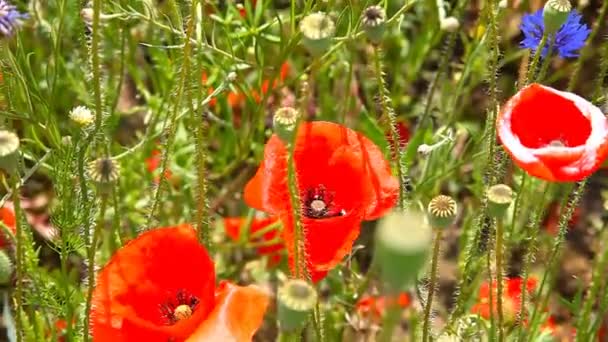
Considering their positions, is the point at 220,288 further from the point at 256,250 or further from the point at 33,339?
the point at 256,250

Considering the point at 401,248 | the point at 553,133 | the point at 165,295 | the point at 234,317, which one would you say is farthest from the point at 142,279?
the point at 401,248

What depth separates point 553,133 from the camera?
118 cm

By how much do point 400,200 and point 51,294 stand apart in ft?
1.58

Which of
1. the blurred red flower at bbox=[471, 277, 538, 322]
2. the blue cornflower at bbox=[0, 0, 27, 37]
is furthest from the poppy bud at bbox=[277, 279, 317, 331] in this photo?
the blurred red flower at bbox=[471, 277, 538, 322]

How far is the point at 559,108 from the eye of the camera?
1173mm

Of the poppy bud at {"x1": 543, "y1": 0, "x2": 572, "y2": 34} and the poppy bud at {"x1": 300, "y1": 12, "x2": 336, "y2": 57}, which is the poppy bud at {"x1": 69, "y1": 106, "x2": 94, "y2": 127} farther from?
the poppy bud at {"x1": 543, "y1": 0, "x2": 572, "y2": 34}

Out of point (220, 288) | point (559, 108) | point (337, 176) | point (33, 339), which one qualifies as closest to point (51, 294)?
point (33, 339)

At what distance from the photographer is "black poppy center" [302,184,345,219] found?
130cm

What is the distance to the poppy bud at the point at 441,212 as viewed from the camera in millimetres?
985

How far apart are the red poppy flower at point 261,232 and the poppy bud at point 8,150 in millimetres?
782

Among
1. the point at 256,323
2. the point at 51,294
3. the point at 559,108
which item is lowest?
the point at 51,294

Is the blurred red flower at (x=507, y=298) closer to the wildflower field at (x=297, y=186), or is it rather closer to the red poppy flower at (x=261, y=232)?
the wildflower field at (x=297, y=186)

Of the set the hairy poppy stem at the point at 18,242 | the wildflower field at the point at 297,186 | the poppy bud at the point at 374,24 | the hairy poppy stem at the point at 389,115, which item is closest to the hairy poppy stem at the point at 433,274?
the wildflower field at the point at 297,186

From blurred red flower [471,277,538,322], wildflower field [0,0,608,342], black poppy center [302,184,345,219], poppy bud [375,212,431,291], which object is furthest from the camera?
blurred red flower [471,277,538,322]
